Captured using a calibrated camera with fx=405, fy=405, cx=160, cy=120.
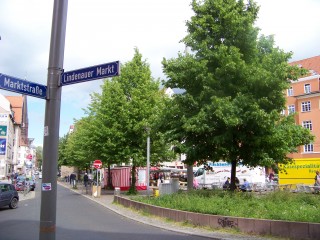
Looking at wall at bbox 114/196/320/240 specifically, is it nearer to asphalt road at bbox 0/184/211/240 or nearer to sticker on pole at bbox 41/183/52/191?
asphalt road at bbox 0/184/211/240

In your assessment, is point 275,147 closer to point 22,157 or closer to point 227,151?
point 227,151

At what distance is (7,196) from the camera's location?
21500 mm

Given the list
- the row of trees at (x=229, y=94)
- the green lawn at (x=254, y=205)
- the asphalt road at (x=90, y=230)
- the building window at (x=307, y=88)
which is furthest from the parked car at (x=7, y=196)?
the building window at (x=307, y=88)

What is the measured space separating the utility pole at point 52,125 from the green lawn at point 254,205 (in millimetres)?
7354

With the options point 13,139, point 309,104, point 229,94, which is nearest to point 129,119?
point 229,94

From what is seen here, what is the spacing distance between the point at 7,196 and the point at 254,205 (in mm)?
13861

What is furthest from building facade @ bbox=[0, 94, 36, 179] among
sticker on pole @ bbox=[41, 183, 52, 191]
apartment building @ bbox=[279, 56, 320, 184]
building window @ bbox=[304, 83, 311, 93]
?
building window @ bbox=[304, 83, 311, 93]

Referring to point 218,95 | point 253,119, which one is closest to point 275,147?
point 253,119

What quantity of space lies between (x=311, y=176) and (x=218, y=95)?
69.8ft

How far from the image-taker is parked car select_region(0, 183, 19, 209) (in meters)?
21.1

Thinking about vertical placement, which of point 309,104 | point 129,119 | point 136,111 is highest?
point 309,104

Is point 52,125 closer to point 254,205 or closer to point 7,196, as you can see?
point 254,205

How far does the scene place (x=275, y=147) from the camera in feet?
55.6

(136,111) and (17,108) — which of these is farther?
(17,108)
